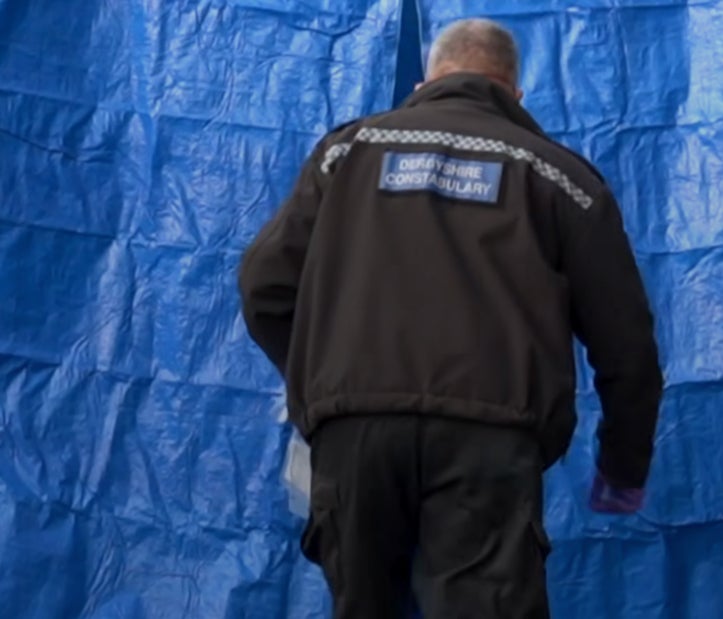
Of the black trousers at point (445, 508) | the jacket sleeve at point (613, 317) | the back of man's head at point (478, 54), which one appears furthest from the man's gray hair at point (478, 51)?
the black trousers at point (445, 508)

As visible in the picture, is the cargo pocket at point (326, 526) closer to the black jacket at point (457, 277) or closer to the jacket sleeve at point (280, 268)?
the black jacket at point (457, 277)

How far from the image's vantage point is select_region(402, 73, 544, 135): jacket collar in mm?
2389

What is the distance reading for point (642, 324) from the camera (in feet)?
7.63

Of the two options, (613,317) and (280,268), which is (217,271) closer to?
(280,268)

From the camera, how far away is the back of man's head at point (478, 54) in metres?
2.47

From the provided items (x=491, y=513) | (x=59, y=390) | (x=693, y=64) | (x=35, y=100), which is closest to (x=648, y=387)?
(x=491, y=513)

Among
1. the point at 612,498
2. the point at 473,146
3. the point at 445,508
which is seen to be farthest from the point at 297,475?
the point at 473,146

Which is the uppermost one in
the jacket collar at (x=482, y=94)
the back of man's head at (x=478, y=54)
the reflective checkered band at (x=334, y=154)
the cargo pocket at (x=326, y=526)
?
the back of man's head at (x=478, y=54)

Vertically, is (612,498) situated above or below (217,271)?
below

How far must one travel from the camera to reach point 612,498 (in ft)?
8.59

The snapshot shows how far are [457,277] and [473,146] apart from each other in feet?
0.71

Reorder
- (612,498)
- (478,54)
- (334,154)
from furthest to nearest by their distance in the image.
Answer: (612,498), (478,54), (334,154)

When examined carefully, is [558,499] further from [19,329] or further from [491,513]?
[19,329]

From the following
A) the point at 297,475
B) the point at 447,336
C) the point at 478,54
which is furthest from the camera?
the point at 297,475
